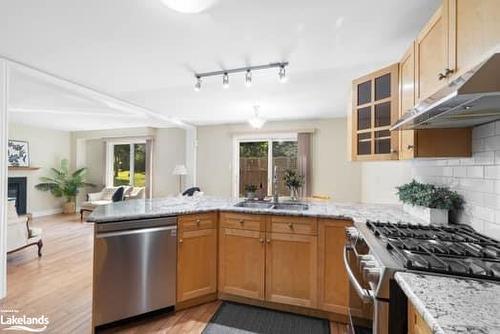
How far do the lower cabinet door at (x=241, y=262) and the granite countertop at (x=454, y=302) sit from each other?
1.43 meters

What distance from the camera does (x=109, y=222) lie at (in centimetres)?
194

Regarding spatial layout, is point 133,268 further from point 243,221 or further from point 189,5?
point 189,5

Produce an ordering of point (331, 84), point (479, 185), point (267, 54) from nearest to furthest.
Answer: point (479, 185)
point (267, 54)
point (331, 84)

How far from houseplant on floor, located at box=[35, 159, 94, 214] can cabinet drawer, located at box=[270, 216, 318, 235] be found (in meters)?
6.84

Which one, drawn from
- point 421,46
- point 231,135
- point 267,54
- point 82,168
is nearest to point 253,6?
point 267,54

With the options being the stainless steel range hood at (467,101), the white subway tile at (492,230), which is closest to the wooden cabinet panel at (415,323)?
the stainless steel range hood at (467,101)

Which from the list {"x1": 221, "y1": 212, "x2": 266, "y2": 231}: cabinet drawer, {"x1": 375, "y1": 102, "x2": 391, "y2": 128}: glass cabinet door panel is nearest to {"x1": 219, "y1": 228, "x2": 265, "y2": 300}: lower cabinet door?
{"x1": 221, "y1": 212, "x2": 266, "y2": 231}: cabinet drawer

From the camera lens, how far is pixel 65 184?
22.1ft

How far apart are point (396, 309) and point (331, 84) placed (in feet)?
9.12

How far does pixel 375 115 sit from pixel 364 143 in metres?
0.25

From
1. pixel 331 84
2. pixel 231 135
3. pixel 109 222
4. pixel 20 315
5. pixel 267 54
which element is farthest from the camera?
pixel 231 135

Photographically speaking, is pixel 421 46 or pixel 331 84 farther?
pixel 331 84

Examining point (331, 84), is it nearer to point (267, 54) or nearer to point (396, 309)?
point (267, 54)

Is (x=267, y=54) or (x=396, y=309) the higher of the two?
A: (x=267, y=54)
